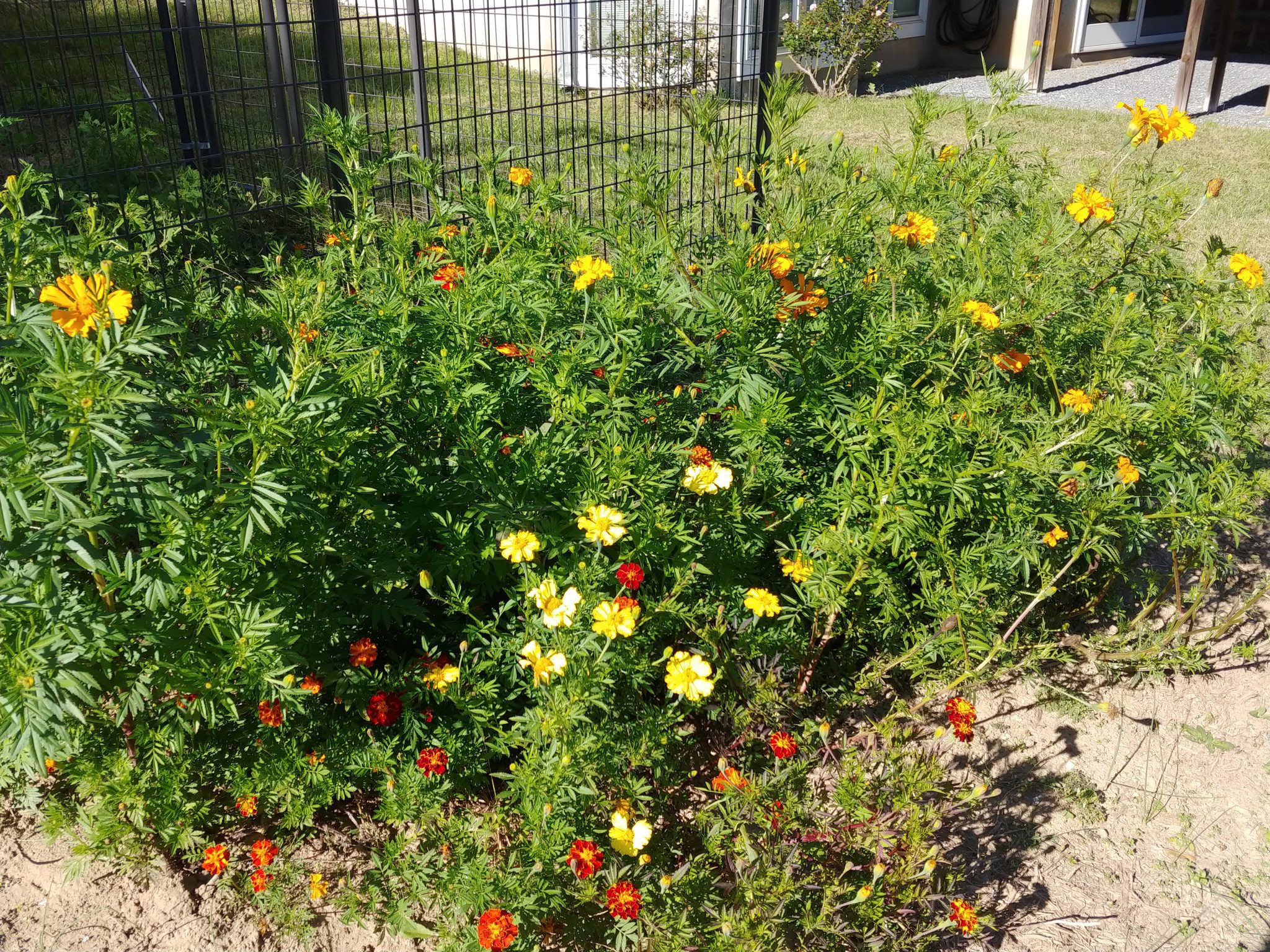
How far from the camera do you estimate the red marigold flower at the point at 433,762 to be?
1714 mm

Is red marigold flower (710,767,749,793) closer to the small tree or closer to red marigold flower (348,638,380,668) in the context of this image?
red marigold flower (348,638,380,668)

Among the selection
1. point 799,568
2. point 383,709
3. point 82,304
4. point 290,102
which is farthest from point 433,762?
point 290,102

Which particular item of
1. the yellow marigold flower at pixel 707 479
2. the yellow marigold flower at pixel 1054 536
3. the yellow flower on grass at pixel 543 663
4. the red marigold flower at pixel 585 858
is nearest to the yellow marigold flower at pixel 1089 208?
the yellow marigold flower at pixel 1054 536

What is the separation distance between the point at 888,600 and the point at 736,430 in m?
0.48

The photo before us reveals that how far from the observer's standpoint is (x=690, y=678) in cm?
169

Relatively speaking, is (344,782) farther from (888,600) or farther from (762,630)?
(888,600)

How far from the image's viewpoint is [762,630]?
207cm

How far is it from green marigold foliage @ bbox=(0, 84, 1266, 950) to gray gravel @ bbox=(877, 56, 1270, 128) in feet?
26.3

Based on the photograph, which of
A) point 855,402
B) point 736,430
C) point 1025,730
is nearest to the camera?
point 736,430

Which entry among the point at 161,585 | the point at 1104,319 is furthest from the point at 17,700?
the point at 1104,319

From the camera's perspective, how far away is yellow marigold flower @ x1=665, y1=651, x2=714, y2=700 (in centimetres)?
167

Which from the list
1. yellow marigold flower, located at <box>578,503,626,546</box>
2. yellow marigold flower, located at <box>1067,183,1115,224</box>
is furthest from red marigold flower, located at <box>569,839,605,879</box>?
yellow marigold flower, located at <box>1067,183,1115,224</box>

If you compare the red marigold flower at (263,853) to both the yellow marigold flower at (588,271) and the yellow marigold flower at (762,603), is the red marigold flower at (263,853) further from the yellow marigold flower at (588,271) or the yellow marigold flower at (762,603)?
the yellow marigold flower at (588,271)

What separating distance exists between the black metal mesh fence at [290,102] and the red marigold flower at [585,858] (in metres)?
1.38
